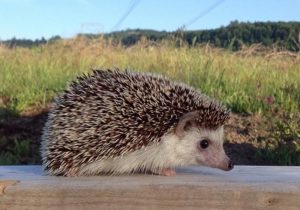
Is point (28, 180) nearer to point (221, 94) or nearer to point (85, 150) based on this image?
point (85, 150)

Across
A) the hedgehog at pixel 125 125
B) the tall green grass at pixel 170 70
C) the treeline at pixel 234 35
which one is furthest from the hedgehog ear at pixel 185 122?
the treeline at pixel 234 35

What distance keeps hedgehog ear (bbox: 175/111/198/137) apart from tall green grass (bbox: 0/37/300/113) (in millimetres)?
3585

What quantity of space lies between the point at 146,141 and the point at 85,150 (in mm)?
232

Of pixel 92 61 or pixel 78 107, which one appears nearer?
pixel 78 107

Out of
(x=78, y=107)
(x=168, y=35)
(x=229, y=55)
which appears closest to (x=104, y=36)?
(x=168, y=35)

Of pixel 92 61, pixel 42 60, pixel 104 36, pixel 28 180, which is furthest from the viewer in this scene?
pixel 104 36

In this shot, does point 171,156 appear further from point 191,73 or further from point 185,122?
point 191,73

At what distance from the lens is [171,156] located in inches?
94.1

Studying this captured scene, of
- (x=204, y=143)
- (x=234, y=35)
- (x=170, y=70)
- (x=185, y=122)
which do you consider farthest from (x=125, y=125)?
(x=234, y=35)

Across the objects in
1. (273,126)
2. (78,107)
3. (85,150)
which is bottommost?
(273,126)

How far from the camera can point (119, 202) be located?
1.84 m

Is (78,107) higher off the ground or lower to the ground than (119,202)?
higher

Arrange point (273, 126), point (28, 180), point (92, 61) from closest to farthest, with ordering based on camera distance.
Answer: point (28, 180) → point (273, 126) → point (92, 61)

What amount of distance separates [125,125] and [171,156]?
0.24 metres
